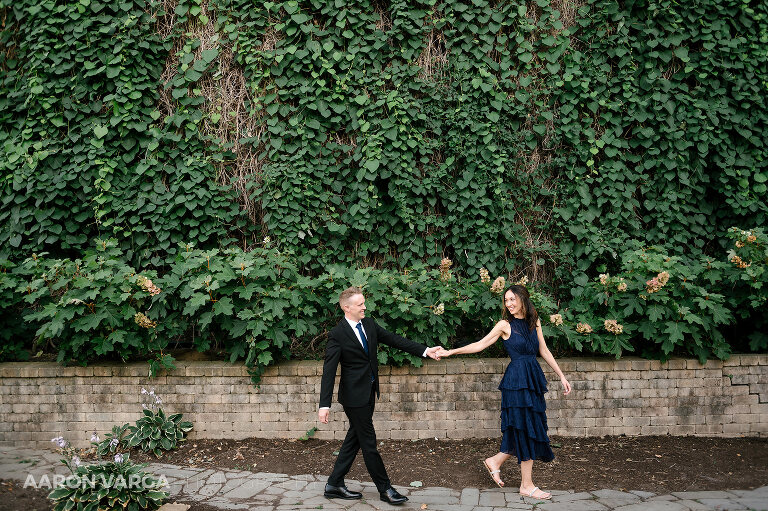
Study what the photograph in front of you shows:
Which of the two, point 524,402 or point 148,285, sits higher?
point 148,285

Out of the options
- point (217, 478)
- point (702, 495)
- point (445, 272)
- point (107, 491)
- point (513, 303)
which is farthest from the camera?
point (445, 272)

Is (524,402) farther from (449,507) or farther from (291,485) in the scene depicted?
(291,485)

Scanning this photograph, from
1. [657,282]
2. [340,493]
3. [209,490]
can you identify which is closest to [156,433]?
[209,490]

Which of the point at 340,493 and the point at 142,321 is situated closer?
the point at 340,493

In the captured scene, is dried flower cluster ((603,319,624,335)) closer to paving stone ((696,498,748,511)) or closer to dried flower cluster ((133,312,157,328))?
paving stone ((696,498,748,511))

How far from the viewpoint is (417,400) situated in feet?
20.7

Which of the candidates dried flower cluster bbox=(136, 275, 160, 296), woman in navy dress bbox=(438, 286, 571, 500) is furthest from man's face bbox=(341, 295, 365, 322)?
dried flower cluster bbox=(136, 275, 160, 296)

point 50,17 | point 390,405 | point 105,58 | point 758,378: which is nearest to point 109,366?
point 390,405

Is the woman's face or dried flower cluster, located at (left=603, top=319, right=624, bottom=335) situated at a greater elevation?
the woman's face

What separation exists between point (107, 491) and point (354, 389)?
6.69ft

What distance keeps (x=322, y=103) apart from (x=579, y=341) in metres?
4.09

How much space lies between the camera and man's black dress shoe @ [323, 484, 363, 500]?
4.89 m

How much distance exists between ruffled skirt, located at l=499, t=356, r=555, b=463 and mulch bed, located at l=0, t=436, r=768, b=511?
Result: 1.64 ft

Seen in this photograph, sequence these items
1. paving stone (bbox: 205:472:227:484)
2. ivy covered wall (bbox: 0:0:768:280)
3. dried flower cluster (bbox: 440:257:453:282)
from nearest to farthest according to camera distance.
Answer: paving stone (bbox: 205:472:227:484), dried flower cluster (bbox: 440:257:453:282), ivy covered wall (bbox: 0:0:768:280)
